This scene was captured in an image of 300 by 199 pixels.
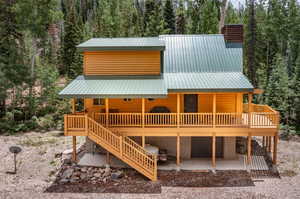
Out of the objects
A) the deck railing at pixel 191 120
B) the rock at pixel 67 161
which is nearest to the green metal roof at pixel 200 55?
the deck railing at pixel 191 120

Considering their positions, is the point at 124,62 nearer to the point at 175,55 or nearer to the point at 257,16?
the point at 175,55

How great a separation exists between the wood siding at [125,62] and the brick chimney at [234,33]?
5.74m

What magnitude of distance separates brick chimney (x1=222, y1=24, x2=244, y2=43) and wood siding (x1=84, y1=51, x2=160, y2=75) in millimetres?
5738

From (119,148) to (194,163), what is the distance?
16.2ft

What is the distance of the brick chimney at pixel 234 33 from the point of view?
18.4 m

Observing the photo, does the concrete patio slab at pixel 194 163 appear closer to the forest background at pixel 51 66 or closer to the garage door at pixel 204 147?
the garage door at pixel 204 147

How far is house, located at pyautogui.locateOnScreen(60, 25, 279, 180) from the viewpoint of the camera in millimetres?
14188

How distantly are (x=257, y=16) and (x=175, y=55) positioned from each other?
28.6m

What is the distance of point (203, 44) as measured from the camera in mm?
18688

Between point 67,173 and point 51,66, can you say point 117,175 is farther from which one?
point 51,66

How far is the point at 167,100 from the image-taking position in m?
16.6

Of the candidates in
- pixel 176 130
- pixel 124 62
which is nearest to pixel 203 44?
pixel 124 62

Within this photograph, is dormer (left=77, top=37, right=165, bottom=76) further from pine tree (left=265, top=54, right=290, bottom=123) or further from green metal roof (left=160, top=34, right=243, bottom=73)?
pine tree (left=265, top=54, right=290, bottom=123)

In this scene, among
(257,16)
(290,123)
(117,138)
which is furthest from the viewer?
(257,16)
